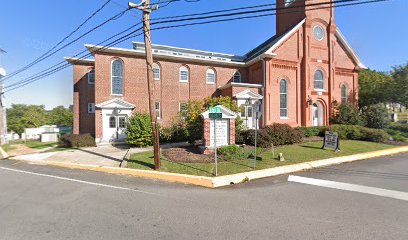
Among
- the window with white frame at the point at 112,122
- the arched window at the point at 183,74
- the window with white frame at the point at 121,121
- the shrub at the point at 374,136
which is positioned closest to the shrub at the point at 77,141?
the window with white frame at the point at 112,122

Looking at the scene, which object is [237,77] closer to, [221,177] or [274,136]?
[274,136]

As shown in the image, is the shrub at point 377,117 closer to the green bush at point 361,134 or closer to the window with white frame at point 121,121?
the green bush at point 361,134

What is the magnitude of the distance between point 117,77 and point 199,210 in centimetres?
1808

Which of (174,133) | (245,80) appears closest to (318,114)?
(245,80)

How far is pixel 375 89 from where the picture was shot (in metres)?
27.4

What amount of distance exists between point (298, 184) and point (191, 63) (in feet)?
59.7

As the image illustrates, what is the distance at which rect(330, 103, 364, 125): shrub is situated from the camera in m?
21.5

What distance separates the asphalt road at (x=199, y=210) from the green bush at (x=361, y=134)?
1035 centimetres

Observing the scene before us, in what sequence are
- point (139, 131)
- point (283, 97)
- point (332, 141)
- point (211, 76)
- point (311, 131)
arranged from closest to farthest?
point (332, 141), point (139, 131), point (311, 131), point (283, 97), point (211, 76)

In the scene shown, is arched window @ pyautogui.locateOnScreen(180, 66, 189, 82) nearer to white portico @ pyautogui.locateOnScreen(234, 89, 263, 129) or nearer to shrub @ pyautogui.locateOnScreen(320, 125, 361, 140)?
white portico @ pyautogui.locateOnScreen(234, 89, 263, 129)

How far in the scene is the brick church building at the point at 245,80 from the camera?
782 inches

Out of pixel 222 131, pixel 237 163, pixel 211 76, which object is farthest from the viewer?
pixel 211 76

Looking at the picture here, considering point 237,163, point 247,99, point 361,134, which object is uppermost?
point 247,99

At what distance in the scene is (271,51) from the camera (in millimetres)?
21484
